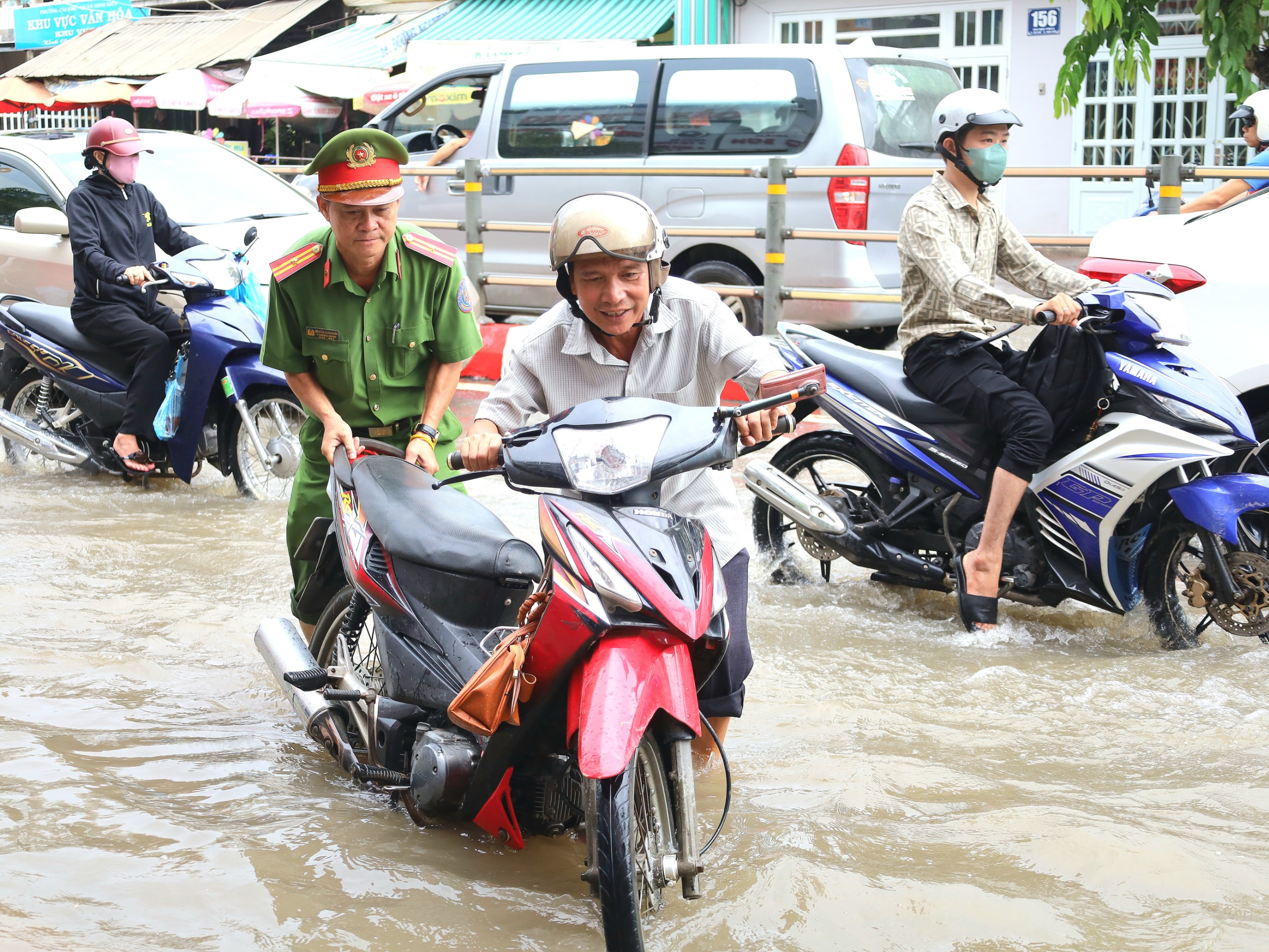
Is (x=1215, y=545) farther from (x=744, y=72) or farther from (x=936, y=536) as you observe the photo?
(x=744, y=72)

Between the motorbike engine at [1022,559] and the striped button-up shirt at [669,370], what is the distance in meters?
1.84

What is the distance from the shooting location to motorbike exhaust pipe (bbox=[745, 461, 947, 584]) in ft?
17.3

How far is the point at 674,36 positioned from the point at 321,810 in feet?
50.4

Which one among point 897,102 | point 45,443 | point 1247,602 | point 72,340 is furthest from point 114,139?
point 1247,602

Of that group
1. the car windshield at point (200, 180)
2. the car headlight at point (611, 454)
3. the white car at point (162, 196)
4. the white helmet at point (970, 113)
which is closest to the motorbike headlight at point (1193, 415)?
the white helmet at point (970, 113)

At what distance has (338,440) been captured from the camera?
3840mm

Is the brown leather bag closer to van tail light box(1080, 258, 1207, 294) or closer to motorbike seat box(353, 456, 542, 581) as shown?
motorbike seat box(353, 456, 542, 581)

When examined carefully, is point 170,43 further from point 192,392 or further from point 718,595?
point 718,595

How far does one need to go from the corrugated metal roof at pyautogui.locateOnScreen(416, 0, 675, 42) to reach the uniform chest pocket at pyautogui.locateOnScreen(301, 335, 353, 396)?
A: 1421cm

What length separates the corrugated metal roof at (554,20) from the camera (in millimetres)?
17562

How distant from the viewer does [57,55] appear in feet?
80.9

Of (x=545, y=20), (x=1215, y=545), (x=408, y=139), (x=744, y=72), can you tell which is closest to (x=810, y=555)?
(x=1215, y=545)

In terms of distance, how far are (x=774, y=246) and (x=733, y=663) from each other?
6004 millimetres

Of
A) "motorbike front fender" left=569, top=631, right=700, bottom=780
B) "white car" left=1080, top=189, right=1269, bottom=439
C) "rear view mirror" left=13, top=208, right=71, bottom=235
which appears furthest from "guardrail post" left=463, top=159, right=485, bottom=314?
"motorbike front fender" left=569, top=631, right=700, bottom=780
